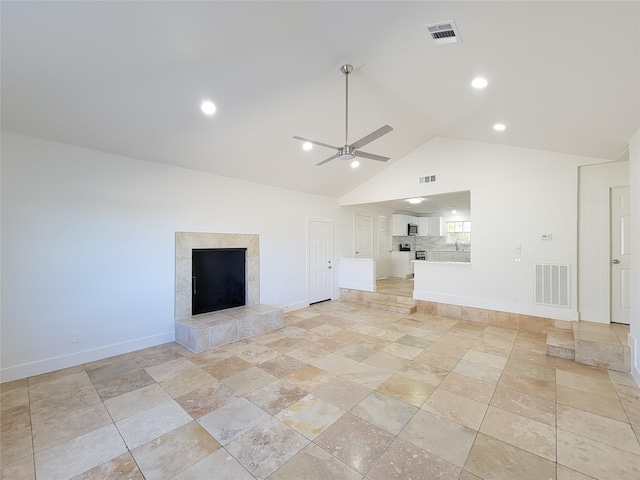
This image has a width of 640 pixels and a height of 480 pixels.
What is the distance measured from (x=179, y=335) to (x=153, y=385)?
1310mm

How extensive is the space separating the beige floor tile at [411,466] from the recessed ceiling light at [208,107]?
3.84 metres

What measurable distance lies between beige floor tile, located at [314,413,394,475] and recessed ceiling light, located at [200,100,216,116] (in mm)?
3602

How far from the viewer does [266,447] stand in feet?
6.80

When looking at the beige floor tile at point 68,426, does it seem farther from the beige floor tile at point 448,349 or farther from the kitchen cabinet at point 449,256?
the kitchen cabinet at point 449,256

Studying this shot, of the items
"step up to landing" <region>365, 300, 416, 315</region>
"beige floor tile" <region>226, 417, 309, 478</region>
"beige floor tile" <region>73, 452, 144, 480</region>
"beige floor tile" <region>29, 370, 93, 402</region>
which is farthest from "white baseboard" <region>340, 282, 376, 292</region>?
"beige floor tile" <region>73, 452, 144, 480</region>

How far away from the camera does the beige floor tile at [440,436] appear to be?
6.56 feet

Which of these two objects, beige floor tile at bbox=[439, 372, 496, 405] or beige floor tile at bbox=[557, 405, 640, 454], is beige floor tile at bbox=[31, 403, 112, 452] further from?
beige floor tile at bbox=[557, 405, 640, 454]

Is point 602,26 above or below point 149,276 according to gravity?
above

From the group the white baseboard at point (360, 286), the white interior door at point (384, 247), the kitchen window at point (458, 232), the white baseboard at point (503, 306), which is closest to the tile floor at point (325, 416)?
the white baseboard at point (503, 306)

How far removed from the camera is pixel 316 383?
3012 millimetres

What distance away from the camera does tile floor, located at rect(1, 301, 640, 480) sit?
1.90 m

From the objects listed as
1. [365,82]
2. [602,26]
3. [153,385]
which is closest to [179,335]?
[153,385]

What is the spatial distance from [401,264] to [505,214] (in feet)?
15.6

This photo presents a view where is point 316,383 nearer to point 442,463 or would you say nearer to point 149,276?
point 442,463
